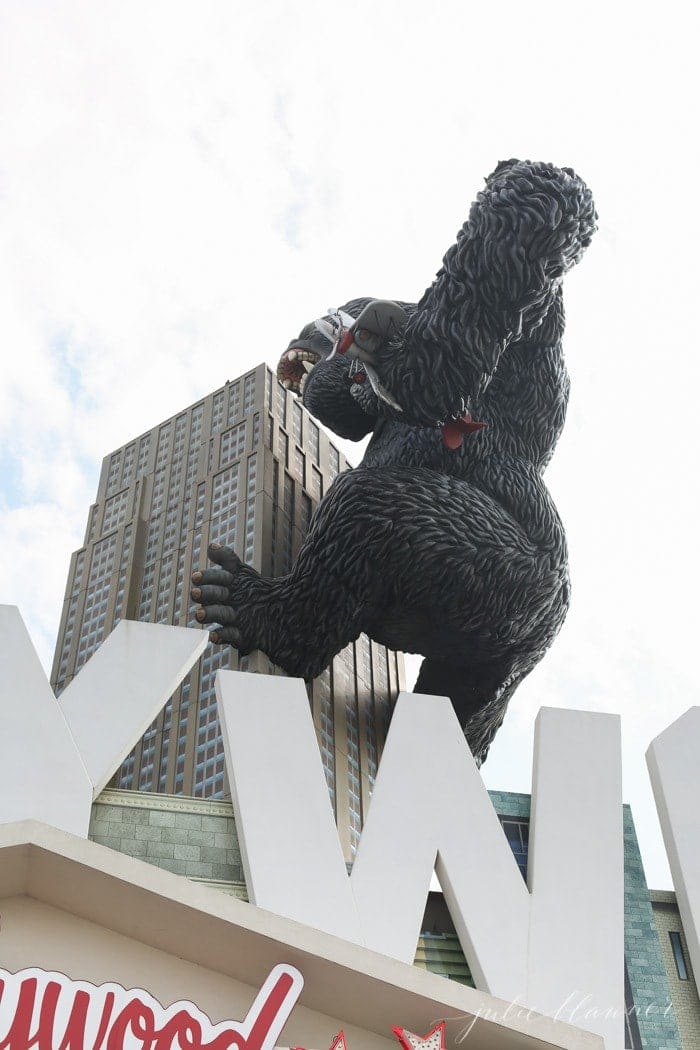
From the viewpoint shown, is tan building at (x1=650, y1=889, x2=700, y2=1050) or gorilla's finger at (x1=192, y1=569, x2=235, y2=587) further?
gorilla's finger at (x1=192, y1=569, x2=235, y2=587)

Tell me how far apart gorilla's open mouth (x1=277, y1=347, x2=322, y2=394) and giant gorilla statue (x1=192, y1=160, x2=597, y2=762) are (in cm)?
87

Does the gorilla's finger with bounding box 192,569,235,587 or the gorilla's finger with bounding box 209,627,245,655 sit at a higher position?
the gorilla's finger with bounding box 192,569,235,587

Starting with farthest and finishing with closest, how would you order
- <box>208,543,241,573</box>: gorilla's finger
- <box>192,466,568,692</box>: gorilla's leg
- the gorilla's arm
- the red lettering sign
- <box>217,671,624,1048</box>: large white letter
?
<box>208,543,241,573</box>: gorilla's finger → <box>192,466,568,692</box>: gorilla's leg → the gorilla's arm → <box>217,671,624,1048</box>: large white letter → the red lettering sign

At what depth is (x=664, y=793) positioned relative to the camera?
30.2 ft

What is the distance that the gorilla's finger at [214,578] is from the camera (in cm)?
1084

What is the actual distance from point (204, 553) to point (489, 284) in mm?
5066

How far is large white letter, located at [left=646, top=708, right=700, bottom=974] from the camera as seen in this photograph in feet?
28.6

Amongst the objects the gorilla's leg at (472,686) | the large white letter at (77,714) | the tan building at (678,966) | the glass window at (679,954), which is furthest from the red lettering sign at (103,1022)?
the gorilla's leg at (472,686)

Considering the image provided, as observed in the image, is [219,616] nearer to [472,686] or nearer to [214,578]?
[214,578]

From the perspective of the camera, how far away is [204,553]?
514 inches

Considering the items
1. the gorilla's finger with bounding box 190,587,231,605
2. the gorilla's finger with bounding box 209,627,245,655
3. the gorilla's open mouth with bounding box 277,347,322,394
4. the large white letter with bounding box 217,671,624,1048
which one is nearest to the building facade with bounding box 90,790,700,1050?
the large white letter with bounding box 217,671,624,1048

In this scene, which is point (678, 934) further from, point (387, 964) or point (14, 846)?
point (14, 846)

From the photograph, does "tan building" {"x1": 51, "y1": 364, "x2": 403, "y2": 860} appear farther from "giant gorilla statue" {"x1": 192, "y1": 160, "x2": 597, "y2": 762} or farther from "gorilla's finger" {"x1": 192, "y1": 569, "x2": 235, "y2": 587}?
"giant gorilla statue" {"x1": 192, "y1": 160, "x2": 597, "y2": 762}

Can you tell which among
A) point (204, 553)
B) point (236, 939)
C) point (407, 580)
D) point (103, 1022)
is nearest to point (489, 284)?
point (407, 580)
